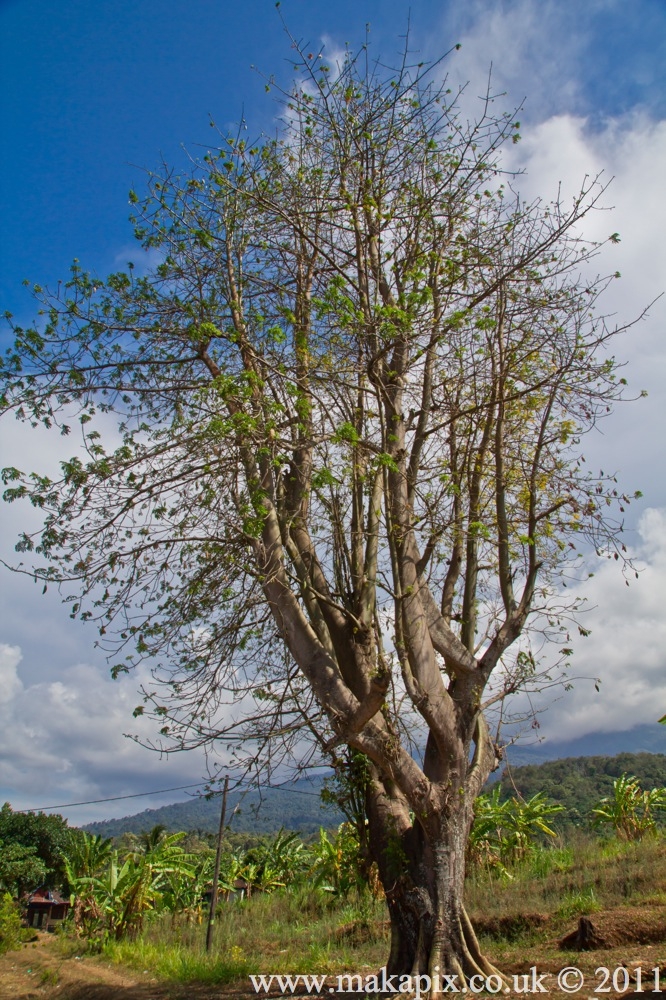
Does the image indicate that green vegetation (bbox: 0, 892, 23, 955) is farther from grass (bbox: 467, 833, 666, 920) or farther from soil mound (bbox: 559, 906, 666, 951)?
soil mound (bbox: 559, 906, 666, 951)

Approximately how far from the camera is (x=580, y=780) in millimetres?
21094

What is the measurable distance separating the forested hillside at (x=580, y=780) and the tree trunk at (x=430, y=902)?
4.68 meters

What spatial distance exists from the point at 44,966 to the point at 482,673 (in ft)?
44.9

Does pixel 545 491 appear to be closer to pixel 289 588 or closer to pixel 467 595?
pixel 467 595

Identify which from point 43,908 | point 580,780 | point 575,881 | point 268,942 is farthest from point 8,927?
point 43,908

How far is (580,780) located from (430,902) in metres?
17.3

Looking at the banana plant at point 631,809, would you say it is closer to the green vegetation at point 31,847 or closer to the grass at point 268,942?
the grass at point 268,942

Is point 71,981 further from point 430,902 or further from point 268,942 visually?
point 430,902

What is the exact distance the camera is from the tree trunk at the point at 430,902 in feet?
18.6

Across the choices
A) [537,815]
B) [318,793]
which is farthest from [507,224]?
[537,815]

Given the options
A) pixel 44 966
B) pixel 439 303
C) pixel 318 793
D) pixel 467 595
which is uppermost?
pixel 439 303

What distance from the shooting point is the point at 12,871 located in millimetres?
32219

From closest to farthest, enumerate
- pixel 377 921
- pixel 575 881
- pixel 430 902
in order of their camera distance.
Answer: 1. pixel 430 902
2. pixel 575 881
3. pixel 377 921

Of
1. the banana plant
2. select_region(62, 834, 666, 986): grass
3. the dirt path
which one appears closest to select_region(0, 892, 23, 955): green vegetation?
the dirt path
